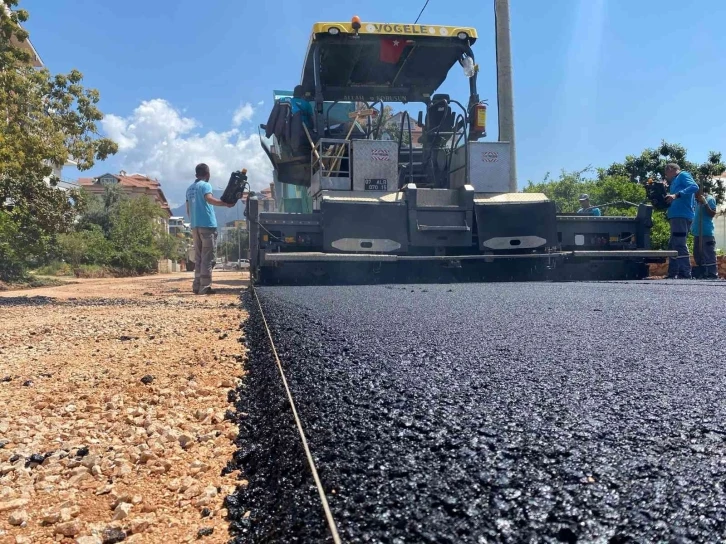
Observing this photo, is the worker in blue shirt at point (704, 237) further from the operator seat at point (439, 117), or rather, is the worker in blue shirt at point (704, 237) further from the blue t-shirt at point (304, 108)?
the blue t-shirt at point (304, 108)

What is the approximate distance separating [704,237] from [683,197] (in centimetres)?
82

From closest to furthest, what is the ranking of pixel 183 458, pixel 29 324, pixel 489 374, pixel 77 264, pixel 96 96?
pixel 183 458 < pixel 489 374 < pixel 29 324 < pixel 96 96 < pixel 77 264

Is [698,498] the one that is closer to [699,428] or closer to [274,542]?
[699,428]

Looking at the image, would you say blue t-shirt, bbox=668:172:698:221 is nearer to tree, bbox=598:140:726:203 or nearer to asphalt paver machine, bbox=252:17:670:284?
asphalt paver machine, bbox=252:17:670:284

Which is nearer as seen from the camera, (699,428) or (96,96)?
(699,428)

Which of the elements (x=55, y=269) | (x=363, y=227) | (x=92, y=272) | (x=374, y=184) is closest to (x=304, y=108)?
(x=374, y=184)

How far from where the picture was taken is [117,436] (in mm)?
1979

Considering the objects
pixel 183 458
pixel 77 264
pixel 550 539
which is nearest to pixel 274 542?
pixel 550 539

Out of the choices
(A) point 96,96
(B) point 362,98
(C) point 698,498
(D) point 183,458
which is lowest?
(D) point 183,458

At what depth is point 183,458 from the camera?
1775 mm

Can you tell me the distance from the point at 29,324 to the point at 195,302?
5.63ft

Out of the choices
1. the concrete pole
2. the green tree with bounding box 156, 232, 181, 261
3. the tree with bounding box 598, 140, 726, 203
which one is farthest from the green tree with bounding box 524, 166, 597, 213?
the green tree with bounding box 156, 232, 181, 261

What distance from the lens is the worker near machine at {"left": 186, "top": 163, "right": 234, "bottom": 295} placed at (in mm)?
7086

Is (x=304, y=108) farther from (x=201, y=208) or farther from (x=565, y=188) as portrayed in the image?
(x=565, y=188)
